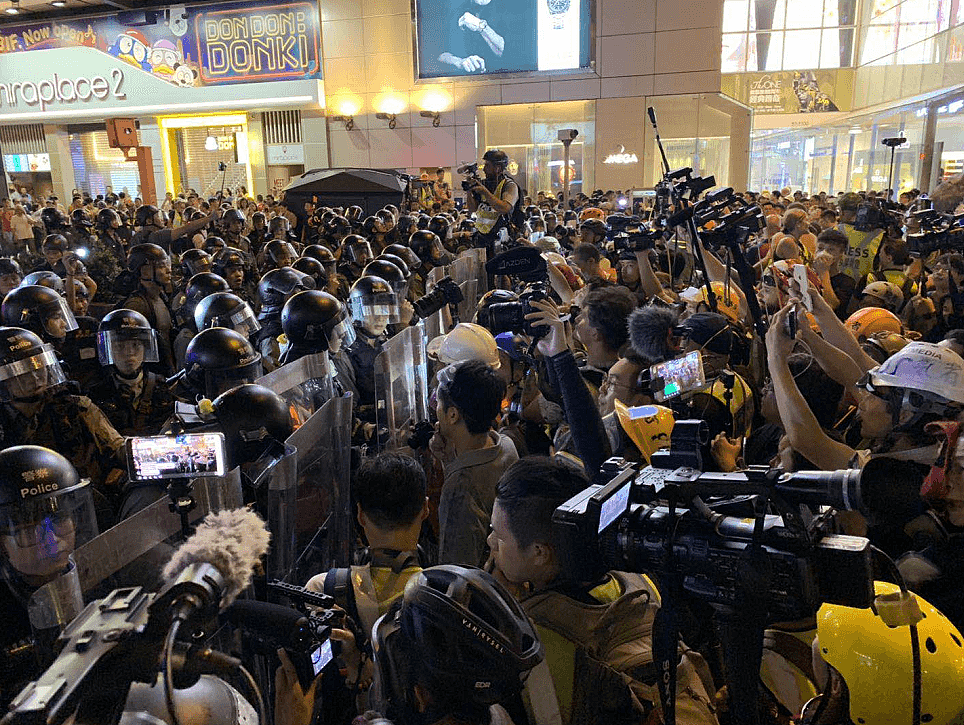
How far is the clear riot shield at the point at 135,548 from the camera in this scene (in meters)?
1.91

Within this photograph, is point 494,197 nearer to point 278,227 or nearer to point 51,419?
point 278,227

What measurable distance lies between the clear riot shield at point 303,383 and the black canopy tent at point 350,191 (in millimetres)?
12191

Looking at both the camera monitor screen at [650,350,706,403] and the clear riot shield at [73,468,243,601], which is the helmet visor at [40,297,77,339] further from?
the camera monitor screen at [650,350,706,403]

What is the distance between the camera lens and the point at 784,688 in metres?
1.93

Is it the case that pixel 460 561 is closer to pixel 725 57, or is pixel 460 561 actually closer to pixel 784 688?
pixel 784 688

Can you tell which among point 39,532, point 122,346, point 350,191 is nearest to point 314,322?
point 122,346

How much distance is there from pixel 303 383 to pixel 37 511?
5.60 ft

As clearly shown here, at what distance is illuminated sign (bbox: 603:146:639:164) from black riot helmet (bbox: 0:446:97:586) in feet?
74.6

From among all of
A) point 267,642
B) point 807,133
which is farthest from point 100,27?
point 267,642

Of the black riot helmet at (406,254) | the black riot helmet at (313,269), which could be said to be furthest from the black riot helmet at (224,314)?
the black riot helmet at (406,254)

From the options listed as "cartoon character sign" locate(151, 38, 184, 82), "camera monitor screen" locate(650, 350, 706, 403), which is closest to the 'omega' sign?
"cartoon character sign" locate(151, 38, 184, 82)

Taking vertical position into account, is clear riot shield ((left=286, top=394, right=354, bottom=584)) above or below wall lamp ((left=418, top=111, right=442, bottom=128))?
below

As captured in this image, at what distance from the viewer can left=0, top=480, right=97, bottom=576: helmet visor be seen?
2.20m

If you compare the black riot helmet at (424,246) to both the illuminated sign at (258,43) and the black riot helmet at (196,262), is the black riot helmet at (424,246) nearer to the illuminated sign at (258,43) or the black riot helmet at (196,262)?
the black riot helmet at (196,262)
